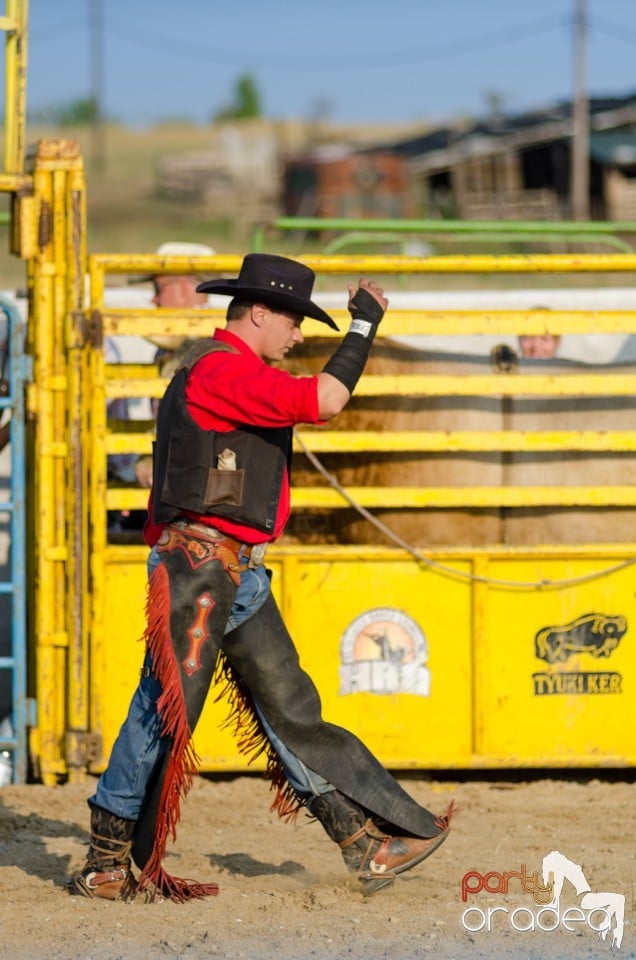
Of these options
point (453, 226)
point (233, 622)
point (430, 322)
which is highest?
point (453, 226)

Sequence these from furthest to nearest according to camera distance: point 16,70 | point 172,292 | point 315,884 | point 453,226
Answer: point 453,226
point 172,292
point 16,70
point 315,884

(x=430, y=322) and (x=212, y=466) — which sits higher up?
(x=430, y=322)

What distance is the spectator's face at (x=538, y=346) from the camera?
6777 millimetres

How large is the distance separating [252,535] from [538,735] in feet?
7.19

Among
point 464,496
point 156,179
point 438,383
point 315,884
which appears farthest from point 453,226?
point 156,179

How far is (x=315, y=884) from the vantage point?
15.5ft

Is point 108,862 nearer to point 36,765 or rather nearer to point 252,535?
point 252,535

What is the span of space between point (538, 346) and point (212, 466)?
2.94 m

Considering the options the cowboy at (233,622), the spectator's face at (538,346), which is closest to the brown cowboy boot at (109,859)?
the cowboy at (233,622)

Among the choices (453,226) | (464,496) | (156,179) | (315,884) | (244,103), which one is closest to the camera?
(315,884)

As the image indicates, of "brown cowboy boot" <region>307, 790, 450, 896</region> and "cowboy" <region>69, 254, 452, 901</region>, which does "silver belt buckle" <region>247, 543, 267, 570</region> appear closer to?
"cowboy" <region>69, 254, 452, 901</region>

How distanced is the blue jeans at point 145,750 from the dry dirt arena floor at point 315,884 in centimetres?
33

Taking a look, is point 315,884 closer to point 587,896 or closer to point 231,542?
point 587,896

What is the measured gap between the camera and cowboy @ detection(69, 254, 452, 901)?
14.0 feet
